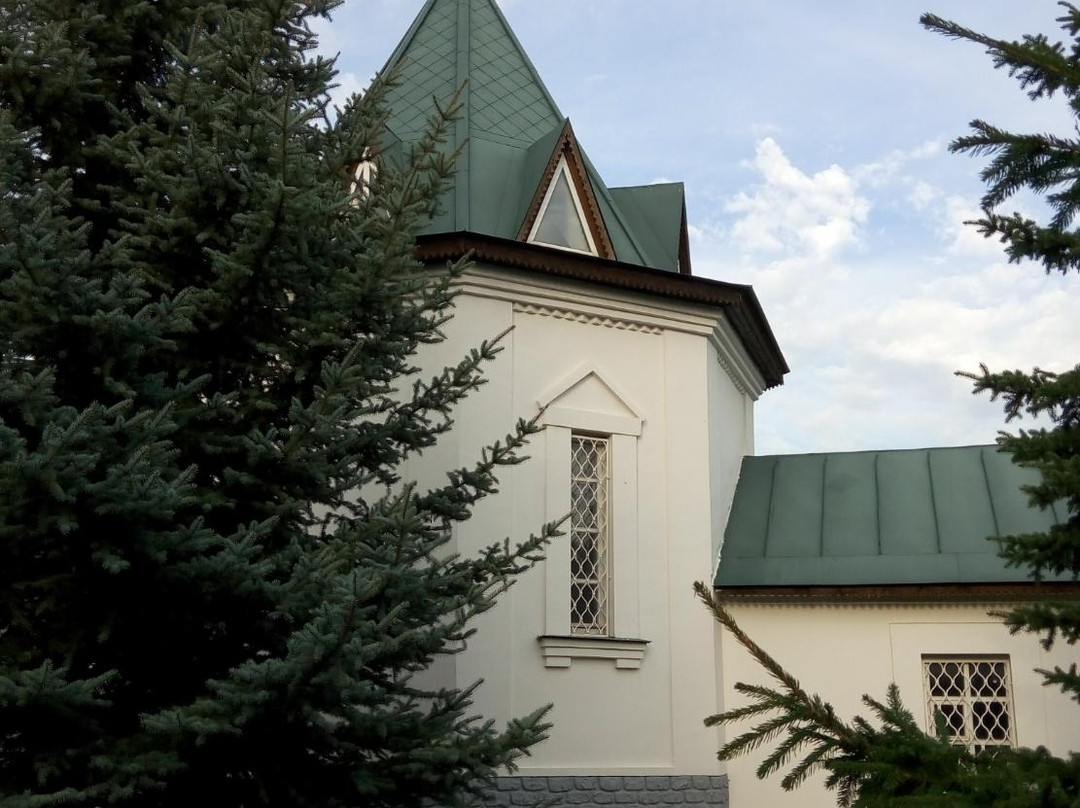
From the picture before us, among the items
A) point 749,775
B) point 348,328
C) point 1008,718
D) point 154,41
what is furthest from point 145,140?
point 1008,718

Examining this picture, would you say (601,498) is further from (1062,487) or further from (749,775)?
(1062,487)

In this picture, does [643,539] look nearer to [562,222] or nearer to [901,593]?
[901,593]

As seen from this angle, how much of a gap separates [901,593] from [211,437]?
7.70m

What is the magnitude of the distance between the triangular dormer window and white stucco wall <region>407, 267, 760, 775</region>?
64cm

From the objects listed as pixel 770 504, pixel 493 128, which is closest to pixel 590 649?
pixel 770 504

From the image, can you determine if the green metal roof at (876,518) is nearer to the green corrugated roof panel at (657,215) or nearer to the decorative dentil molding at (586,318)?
the decorative dentil molding at (586,318)

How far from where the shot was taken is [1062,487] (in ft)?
11.9

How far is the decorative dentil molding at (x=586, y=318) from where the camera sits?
1105 centimetres

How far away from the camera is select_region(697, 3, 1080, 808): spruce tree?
3.31 metres

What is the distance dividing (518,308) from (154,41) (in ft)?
15.2

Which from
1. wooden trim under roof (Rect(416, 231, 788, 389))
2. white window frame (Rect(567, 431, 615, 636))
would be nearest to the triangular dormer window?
wooden trim under roof (Rect(416, 231, 788, 389))

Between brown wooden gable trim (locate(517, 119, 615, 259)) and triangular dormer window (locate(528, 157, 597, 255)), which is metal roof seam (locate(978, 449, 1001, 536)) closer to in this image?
brown wooden gable trim (locate(517, 119, 615, 259))

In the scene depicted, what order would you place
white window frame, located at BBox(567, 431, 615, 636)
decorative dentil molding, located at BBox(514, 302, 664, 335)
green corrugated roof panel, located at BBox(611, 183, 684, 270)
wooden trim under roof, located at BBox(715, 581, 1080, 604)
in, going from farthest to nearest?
green corrugated roof panel, located at BBox(611, 183, 684, 270) → decorative dentil molding, located at BBox(514, 302, 664, 335) → wooden trim under roof, located at BBox(715, 581, 1080, 604) → white window frame, located at BBox(567, 431, 615, 636)

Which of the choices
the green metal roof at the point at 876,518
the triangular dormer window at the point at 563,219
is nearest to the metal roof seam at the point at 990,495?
the green metal roof at the point at 876,518
